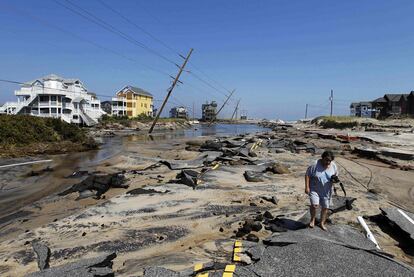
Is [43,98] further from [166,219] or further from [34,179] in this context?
[166,219]

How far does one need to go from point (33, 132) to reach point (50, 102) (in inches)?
1536

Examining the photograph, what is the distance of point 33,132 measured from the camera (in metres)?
28.5

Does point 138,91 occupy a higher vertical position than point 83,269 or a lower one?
higher

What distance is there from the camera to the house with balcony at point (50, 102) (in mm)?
63531

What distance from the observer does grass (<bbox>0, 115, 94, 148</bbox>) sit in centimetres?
2597

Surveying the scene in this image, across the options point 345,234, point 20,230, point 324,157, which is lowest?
point 20,230

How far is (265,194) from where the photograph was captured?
11734mm

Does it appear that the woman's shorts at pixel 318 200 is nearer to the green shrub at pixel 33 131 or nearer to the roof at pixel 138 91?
the green shrub at pixel 33 131

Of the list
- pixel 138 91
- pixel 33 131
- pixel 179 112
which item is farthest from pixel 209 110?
pixel 33 131

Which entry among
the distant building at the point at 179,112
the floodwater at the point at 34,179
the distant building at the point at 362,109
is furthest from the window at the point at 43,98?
the distant building at the point at 362,109

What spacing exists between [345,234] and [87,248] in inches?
208

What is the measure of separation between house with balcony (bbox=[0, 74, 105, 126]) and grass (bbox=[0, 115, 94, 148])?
3051cm

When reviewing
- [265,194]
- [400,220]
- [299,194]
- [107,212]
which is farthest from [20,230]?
[400,220]

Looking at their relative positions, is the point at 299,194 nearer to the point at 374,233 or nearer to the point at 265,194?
the point at 265,194
